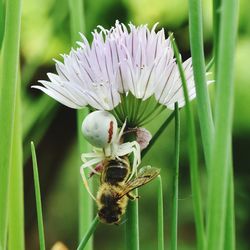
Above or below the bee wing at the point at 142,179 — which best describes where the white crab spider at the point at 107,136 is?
above

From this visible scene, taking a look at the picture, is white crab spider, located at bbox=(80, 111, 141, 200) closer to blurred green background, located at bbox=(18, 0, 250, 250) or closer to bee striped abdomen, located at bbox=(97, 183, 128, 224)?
bee striped abdomen, located at bbox=(97, 183, 128, 224)

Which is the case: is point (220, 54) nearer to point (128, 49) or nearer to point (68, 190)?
point (128, 49)

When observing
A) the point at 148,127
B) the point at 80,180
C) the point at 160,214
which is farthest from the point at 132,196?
the point at 148,127

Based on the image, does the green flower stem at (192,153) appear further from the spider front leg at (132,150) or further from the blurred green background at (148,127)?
the blurred green background at (148,127)

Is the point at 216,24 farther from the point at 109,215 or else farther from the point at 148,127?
the point at 148,127

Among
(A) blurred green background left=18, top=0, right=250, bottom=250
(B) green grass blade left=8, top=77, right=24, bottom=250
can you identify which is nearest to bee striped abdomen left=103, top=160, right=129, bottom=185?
(B) green grass blade left=8, top=77, right=24, bottom=250

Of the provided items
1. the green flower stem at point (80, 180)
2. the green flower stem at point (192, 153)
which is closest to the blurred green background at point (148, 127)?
the green flower stem at point (80, 180)
